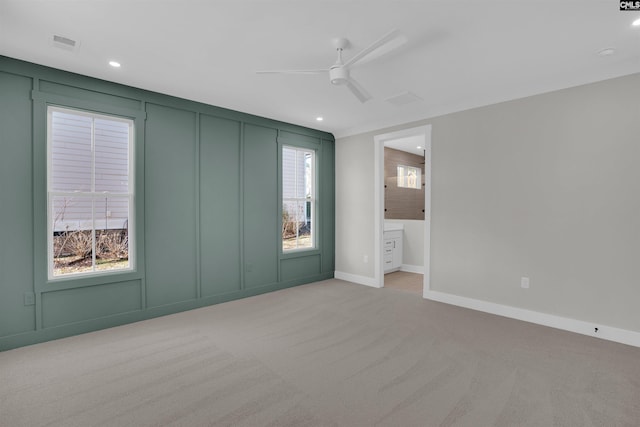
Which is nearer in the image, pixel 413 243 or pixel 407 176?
pixel 413 243

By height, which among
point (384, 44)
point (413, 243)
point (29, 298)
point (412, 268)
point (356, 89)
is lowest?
point (412, 268)

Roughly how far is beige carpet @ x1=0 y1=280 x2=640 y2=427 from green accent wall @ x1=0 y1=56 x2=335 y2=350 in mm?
353

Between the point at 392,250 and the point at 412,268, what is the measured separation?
2.11 feet

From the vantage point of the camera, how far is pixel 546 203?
3.54m

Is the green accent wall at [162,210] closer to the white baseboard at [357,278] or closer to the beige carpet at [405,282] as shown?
the white baseboard at [357,278]

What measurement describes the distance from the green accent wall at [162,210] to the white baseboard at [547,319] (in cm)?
230

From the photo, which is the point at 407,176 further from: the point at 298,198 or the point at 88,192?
the point at 88,192

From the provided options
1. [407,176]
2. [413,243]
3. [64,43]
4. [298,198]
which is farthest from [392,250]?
[64,43]

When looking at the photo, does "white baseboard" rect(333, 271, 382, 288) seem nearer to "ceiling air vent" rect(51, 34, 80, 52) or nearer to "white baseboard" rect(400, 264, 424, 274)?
"white baseboard" rect(400, 264, 424, 274)

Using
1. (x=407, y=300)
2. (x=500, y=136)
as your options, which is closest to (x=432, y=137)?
(x=500, y=136)

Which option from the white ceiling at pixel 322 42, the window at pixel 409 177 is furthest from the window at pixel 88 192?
the window at pixel 409 177

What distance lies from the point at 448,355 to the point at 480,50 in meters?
2.67

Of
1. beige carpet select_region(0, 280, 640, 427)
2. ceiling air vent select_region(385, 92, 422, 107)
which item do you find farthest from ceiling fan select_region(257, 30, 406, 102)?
beige carpet select_region(0, 280, 640, 427)

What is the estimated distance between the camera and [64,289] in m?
3.19
